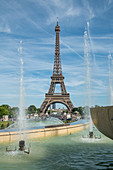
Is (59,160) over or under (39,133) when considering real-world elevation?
under

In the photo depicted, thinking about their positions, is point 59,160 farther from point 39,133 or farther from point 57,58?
point 57,58

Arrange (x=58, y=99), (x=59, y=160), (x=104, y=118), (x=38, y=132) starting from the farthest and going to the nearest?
(x=58, y=99)
(x=38, y=132)
(x=59, y=160)
(x=104, y=118)

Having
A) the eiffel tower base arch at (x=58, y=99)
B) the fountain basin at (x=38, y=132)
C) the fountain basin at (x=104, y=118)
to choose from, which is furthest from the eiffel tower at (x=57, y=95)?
the fountain basin at (x=104, y=118)

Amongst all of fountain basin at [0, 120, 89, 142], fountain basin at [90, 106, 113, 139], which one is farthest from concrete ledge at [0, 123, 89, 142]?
fountain basin at [90, 106, 113, 139]

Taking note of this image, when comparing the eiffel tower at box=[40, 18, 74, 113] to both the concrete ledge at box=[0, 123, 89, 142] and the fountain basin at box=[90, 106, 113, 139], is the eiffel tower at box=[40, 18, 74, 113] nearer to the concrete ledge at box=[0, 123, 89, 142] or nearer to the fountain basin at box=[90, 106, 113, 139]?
the concrete ledge at box=[0, 123, 89, 142]

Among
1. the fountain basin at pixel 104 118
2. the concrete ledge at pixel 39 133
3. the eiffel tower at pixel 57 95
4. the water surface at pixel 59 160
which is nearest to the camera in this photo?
the fountain basin at pixel 104 118

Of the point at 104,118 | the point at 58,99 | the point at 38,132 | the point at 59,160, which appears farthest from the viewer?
the point at 58,99

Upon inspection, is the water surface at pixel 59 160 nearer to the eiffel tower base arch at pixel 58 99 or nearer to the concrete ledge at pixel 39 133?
the concrete ledge at pixel 39 133

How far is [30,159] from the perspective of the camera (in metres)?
12.1

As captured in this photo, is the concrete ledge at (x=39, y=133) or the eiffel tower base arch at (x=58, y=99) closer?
the concrete ledge at (x=39, y=133)

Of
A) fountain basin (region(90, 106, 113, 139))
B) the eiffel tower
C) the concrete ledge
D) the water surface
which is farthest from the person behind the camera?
the eiffel tower

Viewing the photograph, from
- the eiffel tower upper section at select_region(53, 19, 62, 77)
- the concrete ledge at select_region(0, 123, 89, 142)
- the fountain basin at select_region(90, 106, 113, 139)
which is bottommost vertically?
the concrete ledge at select_region(0, 123, 89, 142)

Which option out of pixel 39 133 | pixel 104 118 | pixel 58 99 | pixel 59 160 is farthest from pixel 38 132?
pixel 58 99

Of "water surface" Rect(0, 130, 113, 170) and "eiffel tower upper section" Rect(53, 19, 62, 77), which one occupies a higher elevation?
"eiffel tower upper section" Rect(53, 19, 62, 77)
